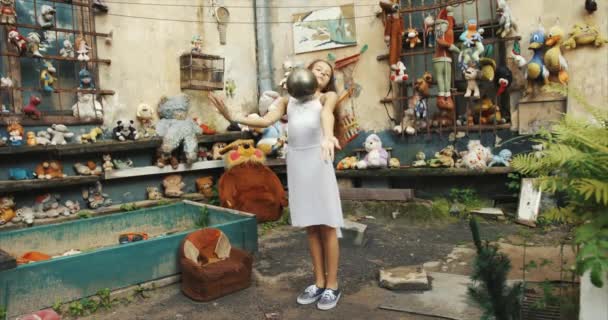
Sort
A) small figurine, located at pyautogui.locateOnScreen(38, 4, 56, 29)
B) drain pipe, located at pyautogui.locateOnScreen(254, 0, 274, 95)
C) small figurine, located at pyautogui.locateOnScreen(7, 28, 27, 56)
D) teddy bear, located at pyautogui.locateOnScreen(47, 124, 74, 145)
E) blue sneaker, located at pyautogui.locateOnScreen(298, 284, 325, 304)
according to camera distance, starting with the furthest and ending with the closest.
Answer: drain pipe, located at pyautogui.locateOnScreen(254, 0, 274, 95), teddy bear, located at pyautogui.locateOnScreen(47, 124, 74, 145), small figurine, located at pyautogui.locateOnScreen(38, 4, 56, 29), small figurine, located at pyautogui.locateOnScreen(7, 28, 27, 56), blue sneaker, located at pyautogui.locateOnScreen(298, 284, 325, 304)

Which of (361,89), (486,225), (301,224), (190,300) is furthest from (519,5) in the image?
(190,300)

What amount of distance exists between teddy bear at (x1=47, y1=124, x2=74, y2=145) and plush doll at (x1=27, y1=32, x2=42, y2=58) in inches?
31.8

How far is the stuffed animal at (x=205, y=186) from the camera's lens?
656cm

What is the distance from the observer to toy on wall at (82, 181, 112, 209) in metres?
5.73

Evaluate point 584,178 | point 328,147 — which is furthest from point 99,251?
point 584,178

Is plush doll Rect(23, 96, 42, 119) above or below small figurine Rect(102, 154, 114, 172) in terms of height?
above

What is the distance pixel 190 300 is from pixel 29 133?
3.06 meters

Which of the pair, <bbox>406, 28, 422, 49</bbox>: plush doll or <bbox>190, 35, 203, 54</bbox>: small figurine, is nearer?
<bbox>406, 28, 422, 49</bbox>: plush doll

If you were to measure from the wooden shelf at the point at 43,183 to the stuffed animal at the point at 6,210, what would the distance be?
13cm

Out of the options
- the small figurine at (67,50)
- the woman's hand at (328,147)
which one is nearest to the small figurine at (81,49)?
the small figurine at (67,50)

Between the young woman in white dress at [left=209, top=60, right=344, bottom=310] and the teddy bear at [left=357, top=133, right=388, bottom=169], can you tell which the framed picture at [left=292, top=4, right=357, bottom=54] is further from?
the young woman in white dress at [left=209, top=60, right=344, bottom=310]

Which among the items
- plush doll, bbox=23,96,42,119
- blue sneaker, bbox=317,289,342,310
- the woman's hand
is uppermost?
plush doll, bbox=23,96,42,119

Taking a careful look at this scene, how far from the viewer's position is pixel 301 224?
10.3 ft

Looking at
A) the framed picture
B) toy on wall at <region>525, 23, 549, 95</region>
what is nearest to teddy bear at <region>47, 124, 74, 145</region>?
the framed picture
